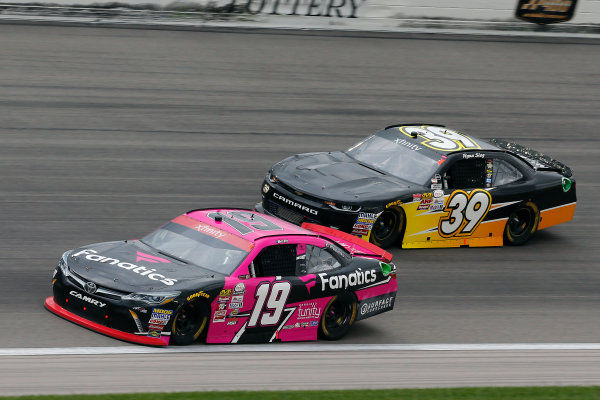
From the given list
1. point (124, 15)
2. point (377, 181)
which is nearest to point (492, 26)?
point (124, 15)

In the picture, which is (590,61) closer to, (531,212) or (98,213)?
(531,212)

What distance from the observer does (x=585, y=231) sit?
50.7 ft

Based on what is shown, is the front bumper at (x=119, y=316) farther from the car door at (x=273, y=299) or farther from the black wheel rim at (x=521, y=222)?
the black wheel rim at (x=521, y=222)

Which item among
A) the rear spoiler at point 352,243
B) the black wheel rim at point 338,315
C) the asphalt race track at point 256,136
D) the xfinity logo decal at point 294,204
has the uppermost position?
the rear spoiler at point 352,243

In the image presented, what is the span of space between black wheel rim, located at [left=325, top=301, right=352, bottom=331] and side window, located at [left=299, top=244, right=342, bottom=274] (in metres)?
0.42

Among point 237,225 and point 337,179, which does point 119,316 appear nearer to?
point 237,225

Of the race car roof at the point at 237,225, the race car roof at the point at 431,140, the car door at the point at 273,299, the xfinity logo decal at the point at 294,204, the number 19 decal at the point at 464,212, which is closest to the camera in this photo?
the car door at the point at 273,299

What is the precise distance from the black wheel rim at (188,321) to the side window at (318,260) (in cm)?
137

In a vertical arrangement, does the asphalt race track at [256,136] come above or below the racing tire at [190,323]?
below

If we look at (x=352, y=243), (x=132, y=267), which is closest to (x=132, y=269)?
(x=132, y=267)

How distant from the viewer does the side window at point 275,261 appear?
973 centimetres

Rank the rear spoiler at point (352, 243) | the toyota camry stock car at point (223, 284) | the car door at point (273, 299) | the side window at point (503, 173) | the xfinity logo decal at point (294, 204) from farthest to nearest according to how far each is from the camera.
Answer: the side window at point (503, 173) < the xfinity logo decal at point (294, 204) < the rear spoiler at point (352, 243) < the car door at point (273, 299) < the toyota camry stock car at point (223, 284)

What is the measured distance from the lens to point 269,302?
970 centimetres

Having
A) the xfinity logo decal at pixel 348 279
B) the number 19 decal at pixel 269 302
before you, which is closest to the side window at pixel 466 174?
the xfinity logo decal at pixel 348 279
